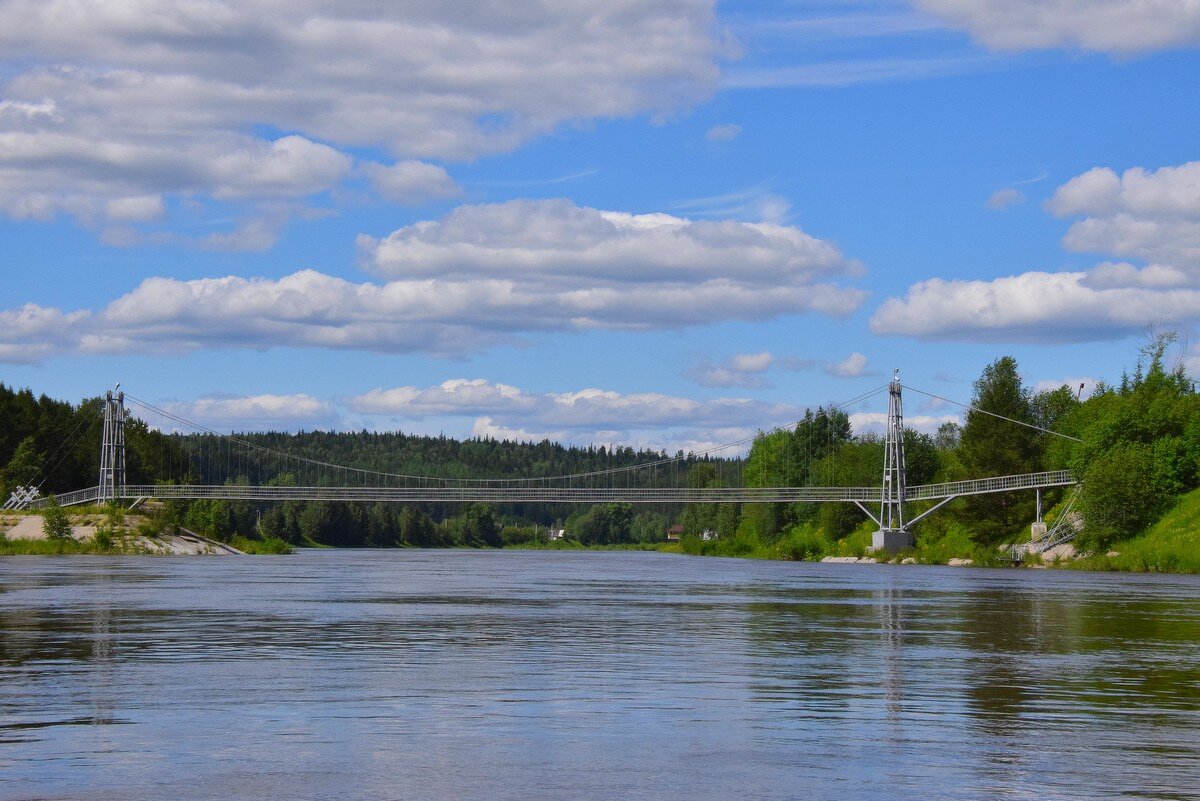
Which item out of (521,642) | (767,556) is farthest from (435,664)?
(767,556)

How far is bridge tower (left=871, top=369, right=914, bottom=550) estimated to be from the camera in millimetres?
122875

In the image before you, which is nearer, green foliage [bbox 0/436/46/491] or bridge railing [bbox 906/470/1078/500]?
bridge railing [bbox 906/470/1078/500]

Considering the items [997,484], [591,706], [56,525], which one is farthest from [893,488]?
[591,706]

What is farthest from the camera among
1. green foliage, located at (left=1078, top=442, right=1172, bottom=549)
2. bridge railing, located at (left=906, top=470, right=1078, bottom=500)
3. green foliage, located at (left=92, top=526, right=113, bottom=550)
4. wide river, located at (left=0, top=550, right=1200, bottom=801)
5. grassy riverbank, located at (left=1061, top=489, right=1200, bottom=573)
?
green foliage, located at (left=92, top=526, right=113, bottom=550)

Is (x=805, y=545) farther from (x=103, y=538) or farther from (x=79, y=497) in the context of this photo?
(x=79, y=497)

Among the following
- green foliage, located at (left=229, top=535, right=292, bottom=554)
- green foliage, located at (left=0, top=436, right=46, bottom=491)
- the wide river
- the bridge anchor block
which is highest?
green foliage, located at (left=0, top=436, right=46, bottom=491)

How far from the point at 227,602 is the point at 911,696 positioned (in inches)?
1119

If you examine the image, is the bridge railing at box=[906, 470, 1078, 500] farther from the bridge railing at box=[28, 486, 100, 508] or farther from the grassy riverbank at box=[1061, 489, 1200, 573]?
the bridge railing at box=[28, 486, 100, 508]

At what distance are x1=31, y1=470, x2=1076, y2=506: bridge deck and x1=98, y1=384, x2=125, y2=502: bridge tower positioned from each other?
2.03 metres

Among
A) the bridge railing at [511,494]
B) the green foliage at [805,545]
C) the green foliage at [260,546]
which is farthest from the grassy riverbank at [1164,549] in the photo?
the green foliage at [260,546]

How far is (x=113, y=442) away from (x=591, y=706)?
137443mm

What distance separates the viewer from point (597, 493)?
527 ft

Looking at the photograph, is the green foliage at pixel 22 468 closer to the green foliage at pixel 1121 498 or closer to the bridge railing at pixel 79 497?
the bridge railing at pixel 79 497

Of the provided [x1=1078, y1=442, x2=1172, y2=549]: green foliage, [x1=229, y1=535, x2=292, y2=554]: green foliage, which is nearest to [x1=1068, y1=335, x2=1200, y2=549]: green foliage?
[x1=1078, y1=442, x2=1172, y2=549]: green foliage
